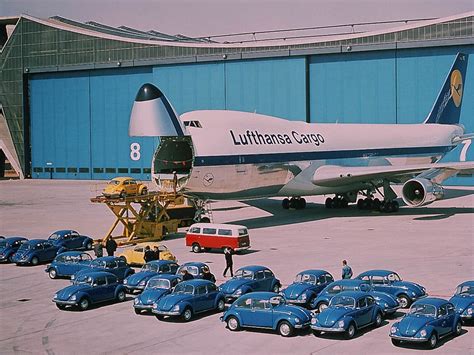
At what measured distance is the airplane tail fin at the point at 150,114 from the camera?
4575 centimetres

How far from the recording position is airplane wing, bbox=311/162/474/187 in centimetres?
5647

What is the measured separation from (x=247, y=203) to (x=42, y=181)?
164ft

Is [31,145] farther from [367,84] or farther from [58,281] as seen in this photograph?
[58,281]

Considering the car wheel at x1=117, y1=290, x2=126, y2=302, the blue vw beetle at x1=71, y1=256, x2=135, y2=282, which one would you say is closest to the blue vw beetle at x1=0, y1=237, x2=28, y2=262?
the blue vw beetle at x1=71, y1=256, x2=135, y2=282

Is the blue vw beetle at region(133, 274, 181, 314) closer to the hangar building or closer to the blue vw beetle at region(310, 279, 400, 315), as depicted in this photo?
the blue vw beetle at region(310, 279, 400, 315)

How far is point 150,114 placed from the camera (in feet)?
150

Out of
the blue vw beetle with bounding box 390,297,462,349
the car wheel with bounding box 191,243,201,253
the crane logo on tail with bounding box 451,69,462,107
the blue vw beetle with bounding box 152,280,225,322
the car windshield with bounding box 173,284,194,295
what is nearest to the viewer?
the blue vw beetle with bounding box 390,297,462,349

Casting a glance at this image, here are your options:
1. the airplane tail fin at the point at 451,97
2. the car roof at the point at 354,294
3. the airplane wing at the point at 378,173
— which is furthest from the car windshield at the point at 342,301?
the airplane tail fin at the point at 451,97

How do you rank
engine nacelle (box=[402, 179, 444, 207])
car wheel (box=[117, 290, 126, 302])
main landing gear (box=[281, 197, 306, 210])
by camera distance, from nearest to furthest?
car wheel (box=[117, 290, 126, 302]) < engine nacelle (box=[402, 179, 444, 207]) < main landing gear (box=[281, 197, 306, 210])

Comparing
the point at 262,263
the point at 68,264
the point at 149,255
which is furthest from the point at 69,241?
the point at 262,263

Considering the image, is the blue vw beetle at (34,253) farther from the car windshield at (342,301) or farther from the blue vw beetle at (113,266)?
the car windshield at (342,301)

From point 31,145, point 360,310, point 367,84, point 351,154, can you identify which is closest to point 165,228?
point 351,154

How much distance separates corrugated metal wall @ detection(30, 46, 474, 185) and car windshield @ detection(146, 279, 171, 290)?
62.6 meters

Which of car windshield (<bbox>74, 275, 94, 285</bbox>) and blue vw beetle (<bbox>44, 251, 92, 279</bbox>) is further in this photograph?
blue vw beetle (<bbox>44, 251, 92, 279</bbox>)
